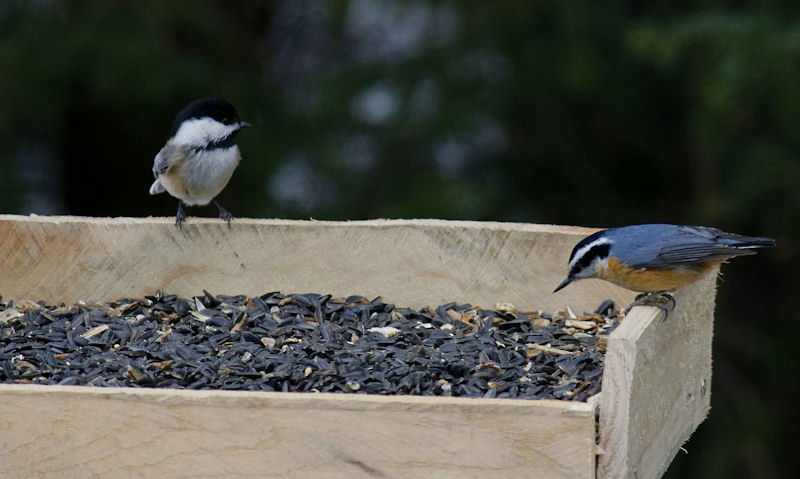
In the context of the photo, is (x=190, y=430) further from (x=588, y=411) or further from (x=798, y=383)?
(x=798, y=383)

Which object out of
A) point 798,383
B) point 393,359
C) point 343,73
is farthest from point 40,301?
point 798,383

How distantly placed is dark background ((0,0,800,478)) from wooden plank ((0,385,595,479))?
10.2ft

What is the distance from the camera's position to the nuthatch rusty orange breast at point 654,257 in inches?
115

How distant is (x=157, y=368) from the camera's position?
267cm

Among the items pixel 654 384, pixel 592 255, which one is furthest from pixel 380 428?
pixel 592 255

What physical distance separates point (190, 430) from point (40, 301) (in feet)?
4.42

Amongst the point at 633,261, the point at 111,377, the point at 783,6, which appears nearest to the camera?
the point at 111,377

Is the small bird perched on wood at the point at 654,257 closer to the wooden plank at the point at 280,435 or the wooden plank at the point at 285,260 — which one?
the wooden plank at the point at 285,260

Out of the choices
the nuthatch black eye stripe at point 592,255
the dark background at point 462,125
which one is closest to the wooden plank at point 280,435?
the nuthatch black eye stripe at point 592,255

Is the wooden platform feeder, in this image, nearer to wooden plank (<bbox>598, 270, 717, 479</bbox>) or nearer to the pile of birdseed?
wooden plank (<bbox>598, 270, 717, 479</bbox>)

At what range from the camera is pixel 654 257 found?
297cm

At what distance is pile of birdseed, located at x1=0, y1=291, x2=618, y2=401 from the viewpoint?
8.43 feet

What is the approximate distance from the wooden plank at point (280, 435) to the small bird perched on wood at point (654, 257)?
904mm

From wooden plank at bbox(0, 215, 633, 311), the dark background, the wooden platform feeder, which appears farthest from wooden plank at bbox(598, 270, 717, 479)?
the dark background
